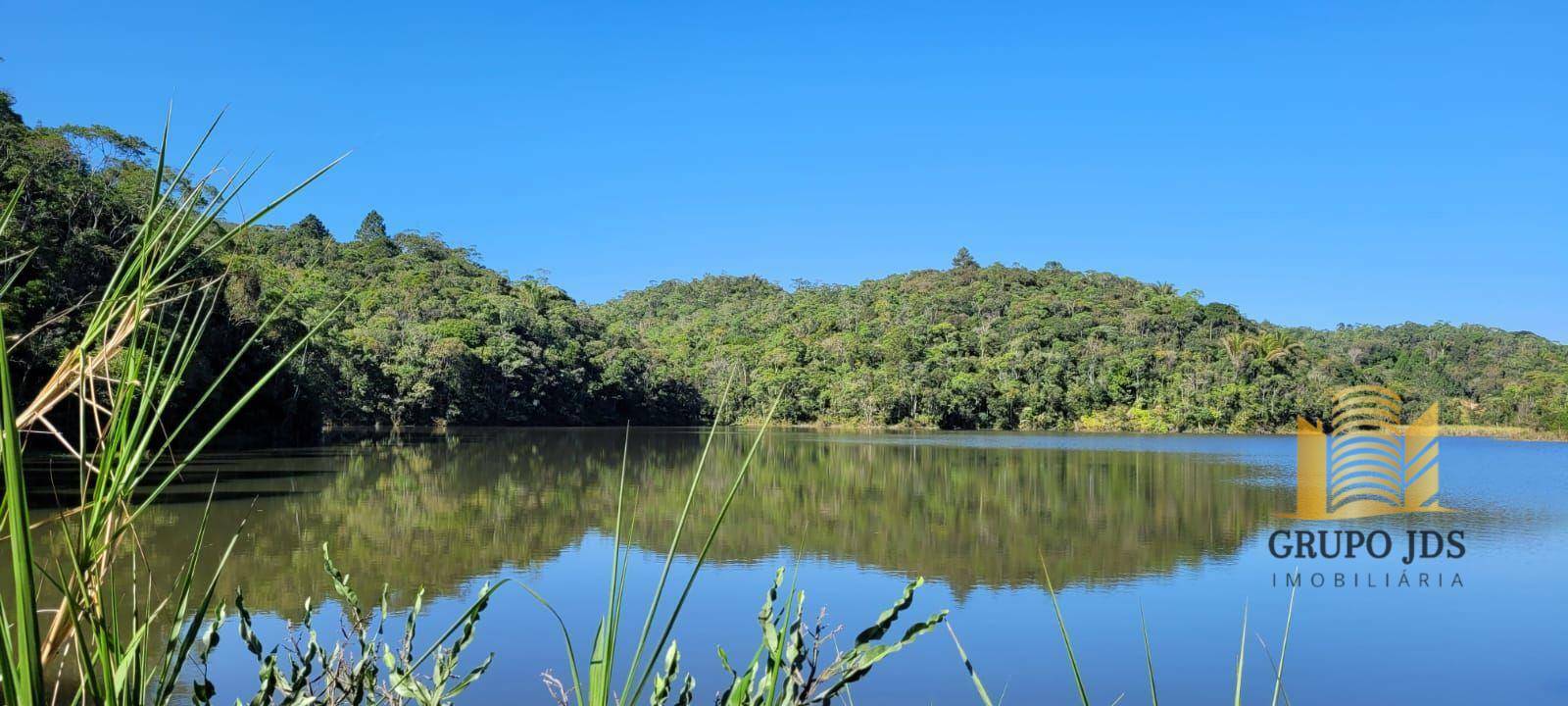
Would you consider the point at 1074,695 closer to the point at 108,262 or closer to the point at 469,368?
the point at 108,262

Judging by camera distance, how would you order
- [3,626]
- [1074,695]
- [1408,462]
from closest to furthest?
[3,626], [1074,695], [1408,462]

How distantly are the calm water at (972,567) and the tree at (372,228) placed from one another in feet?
110

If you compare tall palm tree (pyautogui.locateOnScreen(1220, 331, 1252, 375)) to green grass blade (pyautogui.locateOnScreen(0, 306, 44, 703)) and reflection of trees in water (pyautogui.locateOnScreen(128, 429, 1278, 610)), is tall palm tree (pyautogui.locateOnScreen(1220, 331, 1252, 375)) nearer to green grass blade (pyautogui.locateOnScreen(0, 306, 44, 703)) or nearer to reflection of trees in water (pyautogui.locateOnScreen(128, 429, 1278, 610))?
reflection of trees in water (pyautogui.locateOnScreen(128, 429, 1278, 610))

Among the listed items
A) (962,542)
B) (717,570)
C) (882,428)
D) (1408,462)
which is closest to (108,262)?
(717,570)

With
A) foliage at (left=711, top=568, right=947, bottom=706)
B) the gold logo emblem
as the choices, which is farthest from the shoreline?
foliage at (left=711, top=568, right=947, bottom=706)

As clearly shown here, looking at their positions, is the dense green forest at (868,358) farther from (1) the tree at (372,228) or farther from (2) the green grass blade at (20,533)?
(2) the green grass blade at (20,533)

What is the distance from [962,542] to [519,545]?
3.89 metres

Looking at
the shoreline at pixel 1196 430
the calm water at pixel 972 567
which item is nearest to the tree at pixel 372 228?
the shoreline at pixel 1196 430

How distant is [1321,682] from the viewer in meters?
5.18

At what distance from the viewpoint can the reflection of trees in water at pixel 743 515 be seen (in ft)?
25.7

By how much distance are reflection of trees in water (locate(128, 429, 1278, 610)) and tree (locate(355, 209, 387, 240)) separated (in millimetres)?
31149

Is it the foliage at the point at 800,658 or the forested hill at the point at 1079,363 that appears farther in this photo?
the forested hill at the point at 1079,363

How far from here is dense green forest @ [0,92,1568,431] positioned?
30.7 metres

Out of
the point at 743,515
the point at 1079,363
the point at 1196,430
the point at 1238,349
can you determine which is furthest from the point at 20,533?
the point at 1238,349
